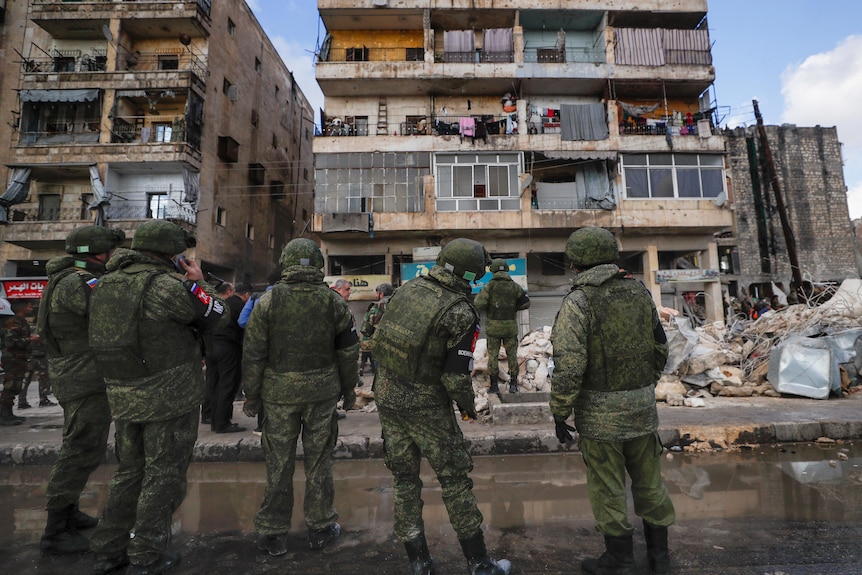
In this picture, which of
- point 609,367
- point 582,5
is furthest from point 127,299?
point 582,5

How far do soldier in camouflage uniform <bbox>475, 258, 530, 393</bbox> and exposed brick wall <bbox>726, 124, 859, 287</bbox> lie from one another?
27.9 m

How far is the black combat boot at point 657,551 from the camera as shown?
2270mm

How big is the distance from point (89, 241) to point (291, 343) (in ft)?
5.60

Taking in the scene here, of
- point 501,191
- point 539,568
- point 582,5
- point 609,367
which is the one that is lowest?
point 539,568

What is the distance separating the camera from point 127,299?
Result: 237 centimetres

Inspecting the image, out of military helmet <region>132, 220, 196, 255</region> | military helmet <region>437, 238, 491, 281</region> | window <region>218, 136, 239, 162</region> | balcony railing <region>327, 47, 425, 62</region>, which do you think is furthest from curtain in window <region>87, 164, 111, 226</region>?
military helmet <region>437, 238, 491, 281</region>

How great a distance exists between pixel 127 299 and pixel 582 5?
2010cm

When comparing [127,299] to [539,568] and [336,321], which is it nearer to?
[336,321]

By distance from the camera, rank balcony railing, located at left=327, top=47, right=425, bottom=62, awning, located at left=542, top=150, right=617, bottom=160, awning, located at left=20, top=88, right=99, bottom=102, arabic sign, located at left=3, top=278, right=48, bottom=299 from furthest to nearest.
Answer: balcony railing, located at left=327, top=47, right=425, bottom=62 < awning, located at left=20, top=88, right=99, bottom=102 < arabic sign, located at left=3, top=278, right=48, bottom=299 < awning, located at left=542, top=150, right=617, bottom=160

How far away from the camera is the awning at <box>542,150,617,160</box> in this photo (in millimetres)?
15766

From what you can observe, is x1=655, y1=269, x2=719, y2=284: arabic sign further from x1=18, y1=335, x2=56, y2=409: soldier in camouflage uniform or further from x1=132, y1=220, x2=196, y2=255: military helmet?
x1=18, y1=335, x2=56, y2=409: soldier in camouflage uniform

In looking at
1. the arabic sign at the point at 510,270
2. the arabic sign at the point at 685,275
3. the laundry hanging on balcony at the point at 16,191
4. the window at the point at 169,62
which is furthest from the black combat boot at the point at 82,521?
the window at the point at 169,62

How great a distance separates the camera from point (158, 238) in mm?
2533

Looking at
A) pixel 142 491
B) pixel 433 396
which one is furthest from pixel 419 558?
pixel 142 491
